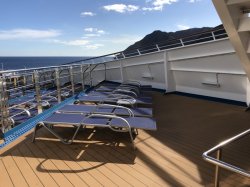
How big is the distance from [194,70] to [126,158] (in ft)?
16.4

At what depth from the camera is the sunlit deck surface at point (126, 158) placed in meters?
3.09

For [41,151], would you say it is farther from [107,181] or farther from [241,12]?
[241,12]

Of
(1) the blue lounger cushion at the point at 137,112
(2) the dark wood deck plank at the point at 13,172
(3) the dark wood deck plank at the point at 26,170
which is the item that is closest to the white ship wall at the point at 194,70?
(1) the blue lounger cushion at the point at 137,112

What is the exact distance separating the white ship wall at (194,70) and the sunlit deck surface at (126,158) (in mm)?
1876

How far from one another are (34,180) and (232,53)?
5505 millimetres

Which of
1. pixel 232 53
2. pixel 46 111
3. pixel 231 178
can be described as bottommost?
pixel 231 178

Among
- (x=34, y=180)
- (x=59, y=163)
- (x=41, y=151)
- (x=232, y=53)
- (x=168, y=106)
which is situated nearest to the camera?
(x=34, y=180)

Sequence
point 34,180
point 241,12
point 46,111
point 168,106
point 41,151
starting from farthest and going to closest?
point 168,106
point 46,111
point 41,151
point 34,180
point 241,12

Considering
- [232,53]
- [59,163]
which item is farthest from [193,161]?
[232,53]

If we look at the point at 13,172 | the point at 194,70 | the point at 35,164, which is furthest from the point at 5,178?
the point at 194,70

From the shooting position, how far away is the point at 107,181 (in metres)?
3.07

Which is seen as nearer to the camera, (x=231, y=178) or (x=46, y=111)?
(x=231, y=178)

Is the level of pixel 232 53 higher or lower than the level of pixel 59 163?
higher

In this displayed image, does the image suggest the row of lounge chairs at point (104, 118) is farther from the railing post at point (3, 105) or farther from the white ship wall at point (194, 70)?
the white ship wall at point (194, 70)
